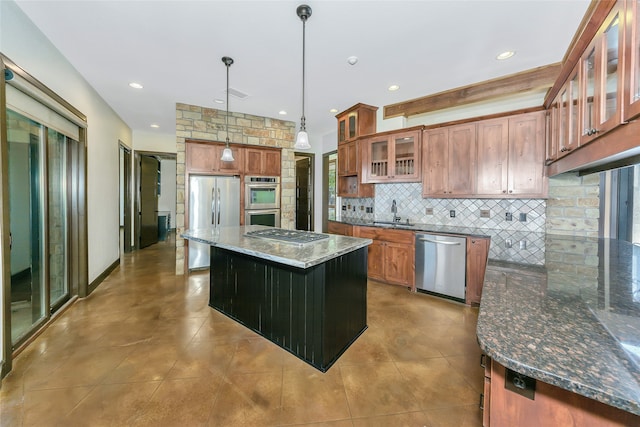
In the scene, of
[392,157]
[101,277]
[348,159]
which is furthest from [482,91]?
[101,277]

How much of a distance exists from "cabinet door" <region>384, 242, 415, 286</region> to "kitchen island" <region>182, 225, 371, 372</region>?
127cm

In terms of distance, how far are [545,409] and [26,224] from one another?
378 cm

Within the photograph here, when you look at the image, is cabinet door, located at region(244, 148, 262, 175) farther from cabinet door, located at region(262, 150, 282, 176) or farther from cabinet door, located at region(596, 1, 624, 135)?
cabinet door, located at region(596, 1, 624, 135)

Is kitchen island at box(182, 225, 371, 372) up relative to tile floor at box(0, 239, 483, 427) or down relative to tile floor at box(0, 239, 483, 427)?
up

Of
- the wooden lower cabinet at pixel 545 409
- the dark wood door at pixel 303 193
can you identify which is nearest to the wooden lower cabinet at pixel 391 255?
the dark wood door at pixel 303 193

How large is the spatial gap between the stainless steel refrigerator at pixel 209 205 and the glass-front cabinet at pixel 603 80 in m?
4.30

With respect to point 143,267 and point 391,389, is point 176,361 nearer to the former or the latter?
point 391,389

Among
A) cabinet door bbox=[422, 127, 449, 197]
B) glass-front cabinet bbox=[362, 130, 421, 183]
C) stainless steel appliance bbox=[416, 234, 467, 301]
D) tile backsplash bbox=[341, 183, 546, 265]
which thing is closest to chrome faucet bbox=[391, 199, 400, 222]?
tile backsplash bbox=[341, 183, 546, 265]

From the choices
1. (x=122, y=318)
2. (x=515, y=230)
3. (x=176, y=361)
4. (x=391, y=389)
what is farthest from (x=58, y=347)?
(x=515, y=230)

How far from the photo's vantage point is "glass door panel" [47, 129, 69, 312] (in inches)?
107

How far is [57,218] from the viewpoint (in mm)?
2869

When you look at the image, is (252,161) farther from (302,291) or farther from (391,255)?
(302,291)

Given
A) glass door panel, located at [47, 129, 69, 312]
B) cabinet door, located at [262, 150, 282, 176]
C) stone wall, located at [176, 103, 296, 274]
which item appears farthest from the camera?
cabinet door, located at [262, 150, 282, 176]

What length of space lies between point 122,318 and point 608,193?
17.0ft
